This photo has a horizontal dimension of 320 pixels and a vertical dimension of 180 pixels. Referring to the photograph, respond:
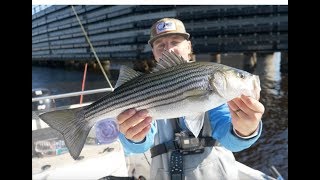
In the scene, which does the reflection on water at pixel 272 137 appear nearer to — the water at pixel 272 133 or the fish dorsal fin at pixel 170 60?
the water at pixel 272 133

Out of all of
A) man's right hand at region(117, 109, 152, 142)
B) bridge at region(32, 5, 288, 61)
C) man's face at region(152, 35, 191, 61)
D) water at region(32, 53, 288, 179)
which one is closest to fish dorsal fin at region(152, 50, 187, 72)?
man's right hand at region(117, 109, 152, 142)

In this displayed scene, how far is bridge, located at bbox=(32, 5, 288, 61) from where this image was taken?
37250mm

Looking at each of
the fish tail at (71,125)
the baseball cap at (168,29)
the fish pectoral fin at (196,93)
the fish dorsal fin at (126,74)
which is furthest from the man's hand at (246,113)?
the fish tail at (71,125)

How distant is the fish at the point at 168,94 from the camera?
113 inches

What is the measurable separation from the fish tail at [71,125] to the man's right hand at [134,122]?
0.35m

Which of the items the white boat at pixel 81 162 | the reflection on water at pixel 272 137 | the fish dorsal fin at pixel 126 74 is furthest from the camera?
the reflection on water at pixel 272 137

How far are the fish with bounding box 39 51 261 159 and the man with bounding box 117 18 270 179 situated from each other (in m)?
0.29

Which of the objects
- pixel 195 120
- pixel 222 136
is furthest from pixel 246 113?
pixel 222 136

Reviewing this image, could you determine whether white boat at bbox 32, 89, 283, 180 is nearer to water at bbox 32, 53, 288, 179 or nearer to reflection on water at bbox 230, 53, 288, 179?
water at bbox 32, 53, 288, 179

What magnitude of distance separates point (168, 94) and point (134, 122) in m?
0.45

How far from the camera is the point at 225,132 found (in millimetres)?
3514

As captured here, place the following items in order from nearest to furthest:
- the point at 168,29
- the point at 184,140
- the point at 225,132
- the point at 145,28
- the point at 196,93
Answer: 1. the point at 196,93
2. the point at 225,132
3. the point at 184,140
4. the point at 168,29
5. the point at 145,28

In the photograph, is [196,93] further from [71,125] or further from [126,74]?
[71,125]

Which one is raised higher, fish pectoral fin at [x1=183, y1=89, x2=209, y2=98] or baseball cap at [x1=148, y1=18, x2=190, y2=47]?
baseball cap at [x1=148, y1=18, x2=190, y2=47]
